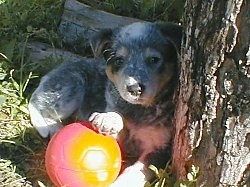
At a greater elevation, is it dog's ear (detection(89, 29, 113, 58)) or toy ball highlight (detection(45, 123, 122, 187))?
dog's ear (detection(89, 29, 113, 58))

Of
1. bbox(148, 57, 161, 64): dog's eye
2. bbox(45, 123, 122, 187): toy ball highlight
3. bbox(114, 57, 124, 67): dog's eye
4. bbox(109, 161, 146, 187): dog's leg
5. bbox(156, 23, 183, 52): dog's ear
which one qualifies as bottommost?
bbox(109, 161, 146, 187): dog's leg

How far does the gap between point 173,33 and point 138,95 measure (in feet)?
1.38

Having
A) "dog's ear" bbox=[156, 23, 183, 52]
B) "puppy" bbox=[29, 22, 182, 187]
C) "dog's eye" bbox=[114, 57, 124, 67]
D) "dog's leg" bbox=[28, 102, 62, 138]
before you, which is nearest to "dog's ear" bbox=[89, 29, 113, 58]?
"puppy" bbox=[29, 22, 182, 187]

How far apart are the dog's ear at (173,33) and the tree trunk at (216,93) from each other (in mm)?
386

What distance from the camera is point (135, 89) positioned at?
3656mm

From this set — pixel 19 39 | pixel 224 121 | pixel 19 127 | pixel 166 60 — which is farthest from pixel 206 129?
pixel 19 39

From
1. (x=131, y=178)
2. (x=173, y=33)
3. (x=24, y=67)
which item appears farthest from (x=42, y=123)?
(x=173, y=33)

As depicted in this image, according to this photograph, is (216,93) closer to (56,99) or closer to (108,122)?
(108,122)

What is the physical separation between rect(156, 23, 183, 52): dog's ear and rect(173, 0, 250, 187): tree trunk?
0.39 meters

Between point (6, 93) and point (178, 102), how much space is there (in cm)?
144

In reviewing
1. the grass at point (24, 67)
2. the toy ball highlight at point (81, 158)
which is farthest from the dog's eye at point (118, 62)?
the grass at point (24, 67)

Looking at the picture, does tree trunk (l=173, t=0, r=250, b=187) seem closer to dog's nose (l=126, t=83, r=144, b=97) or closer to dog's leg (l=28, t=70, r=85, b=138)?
dog's nose (l=126, t=83, r=144, b=97)

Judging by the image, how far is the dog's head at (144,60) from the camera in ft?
12.2

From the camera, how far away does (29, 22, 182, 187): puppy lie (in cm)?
373
